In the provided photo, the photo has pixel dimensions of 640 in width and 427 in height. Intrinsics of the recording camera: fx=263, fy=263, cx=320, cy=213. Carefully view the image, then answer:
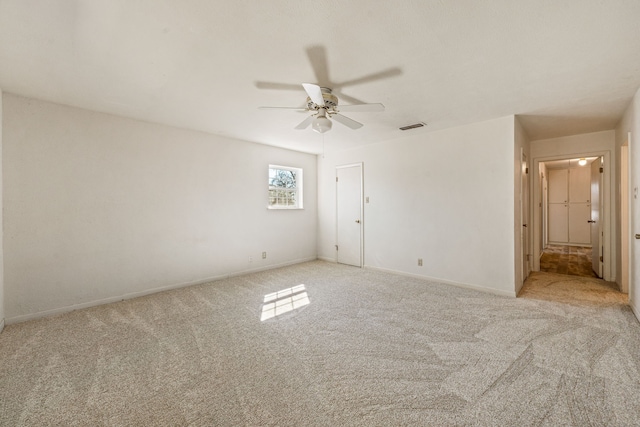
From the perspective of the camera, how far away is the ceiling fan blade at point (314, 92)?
2.10 metres

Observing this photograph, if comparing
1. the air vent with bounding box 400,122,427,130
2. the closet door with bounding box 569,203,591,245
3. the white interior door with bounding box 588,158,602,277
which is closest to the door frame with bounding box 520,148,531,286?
the white interior door with bounding box 588,158,602,277

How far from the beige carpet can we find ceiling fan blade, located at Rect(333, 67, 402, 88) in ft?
7.93

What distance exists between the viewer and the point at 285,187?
5.60m

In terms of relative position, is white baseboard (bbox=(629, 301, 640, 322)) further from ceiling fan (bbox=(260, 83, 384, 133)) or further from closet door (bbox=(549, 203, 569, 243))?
closet door (bbox=(549, 203, 569, 243))

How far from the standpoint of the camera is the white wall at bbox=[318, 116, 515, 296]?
3629mm

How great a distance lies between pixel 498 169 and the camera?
3646 mm

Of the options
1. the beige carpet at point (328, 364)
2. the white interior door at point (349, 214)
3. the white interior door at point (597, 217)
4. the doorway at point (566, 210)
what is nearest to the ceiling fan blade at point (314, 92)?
the beige carpet at point (328, 364)

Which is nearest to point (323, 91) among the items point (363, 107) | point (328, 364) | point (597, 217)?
point (363, 107)

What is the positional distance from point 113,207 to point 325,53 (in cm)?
329

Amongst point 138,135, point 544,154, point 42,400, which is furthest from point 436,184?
point 42,400

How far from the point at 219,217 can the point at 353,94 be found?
2991 mm

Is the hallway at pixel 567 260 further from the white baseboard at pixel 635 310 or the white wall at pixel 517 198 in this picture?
the white wall at pixel 517 198

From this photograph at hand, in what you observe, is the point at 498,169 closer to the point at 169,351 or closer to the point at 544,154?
the point at 544,154

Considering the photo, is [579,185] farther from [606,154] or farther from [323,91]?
[323,91]
